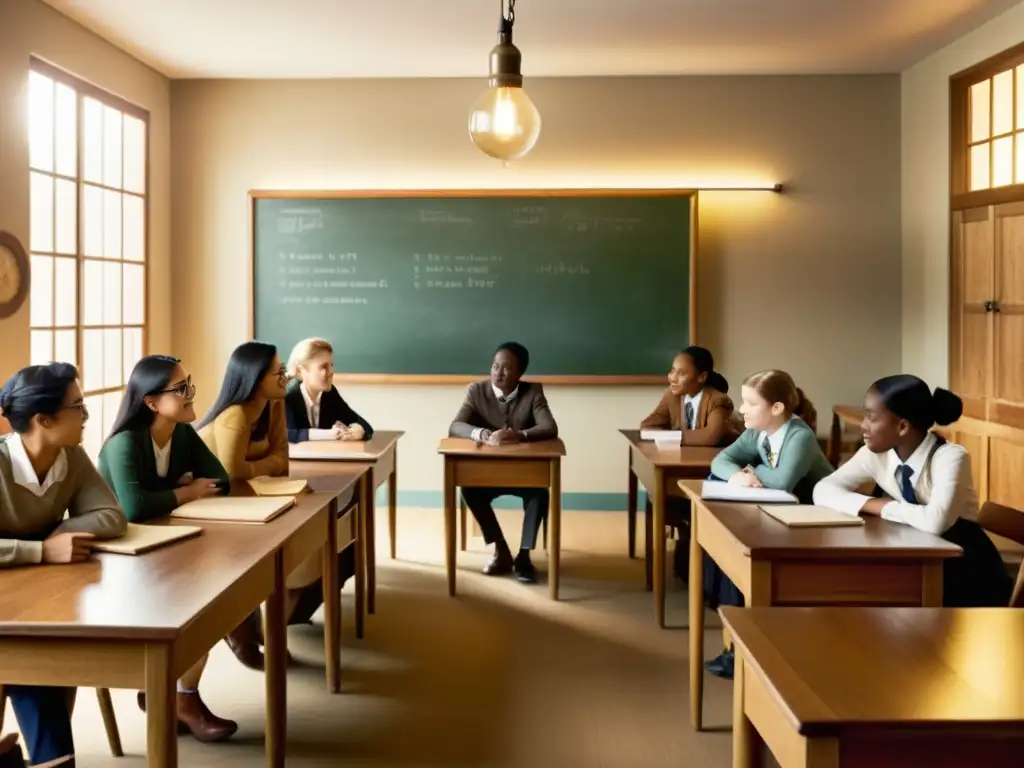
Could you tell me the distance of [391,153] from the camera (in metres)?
6.32

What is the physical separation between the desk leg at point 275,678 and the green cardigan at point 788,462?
64.5 inches

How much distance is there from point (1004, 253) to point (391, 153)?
355 centimetres

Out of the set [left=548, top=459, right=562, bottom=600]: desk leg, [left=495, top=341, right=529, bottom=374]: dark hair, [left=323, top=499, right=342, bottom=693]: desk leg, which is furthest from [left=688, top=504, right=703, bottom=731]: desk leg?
[left=495, top=341, right=529, bottom=374]: dark hair

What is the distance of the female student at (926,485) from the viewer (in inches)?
104

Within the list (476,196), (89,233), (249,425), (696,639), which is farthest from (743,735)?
(476,196)

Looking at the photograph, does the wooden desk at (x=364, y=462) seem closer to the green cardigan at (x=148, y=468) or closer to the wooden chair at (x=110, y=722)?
the green cardigan at (x=148, y=468)

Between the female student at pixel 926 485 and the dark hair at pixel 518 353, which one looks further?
the dark hair at pixel 518 353

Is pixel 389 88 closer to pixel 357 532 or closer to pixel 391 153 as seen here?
pixel 391 153

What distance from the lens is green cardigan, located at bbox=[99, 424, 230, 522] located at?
266cm

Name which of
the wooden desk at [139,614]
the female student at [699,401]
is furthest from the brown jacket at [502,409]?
the wooden desk at [139,614]

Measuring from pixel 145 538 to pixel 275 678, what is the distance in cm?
52

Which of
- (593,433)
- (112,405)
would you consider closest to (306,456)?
(112,405)

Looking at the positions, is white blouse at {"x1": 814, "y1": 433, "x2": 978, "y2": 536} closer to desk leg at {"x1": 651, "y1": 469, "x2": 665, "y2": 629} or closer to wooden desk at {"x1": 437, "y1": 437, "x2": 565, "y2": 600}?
desk leg at {"x1": 651, "y1": 469, "x2": 665, "y2": 629}

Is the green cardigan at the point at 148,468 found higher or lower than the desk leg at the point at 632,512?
higher
